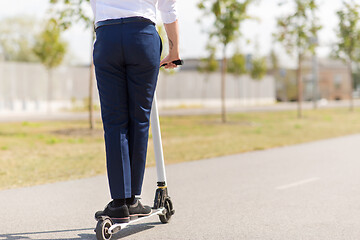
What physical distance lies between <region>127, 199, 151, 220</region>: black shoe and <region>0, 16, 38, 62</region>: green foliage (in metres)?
47.5

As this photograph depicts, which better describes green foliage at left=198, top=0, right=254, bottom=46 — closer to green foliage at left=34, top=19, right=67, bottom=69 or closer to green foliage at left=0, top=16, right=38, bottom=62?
green foliage at left=34, top=19, right=67, bottom=69

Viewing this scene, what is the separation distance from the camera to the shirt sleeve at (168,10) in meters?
3.80

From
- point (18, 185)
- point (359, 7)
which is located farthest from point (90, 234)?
point (359, 7)

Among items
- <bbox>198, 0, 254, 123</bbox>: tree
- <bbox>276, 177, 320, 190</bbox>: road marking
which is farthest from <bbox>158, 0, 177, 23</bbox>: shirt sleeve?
<bbox>198, 0, 254, 123</bbox>: tree

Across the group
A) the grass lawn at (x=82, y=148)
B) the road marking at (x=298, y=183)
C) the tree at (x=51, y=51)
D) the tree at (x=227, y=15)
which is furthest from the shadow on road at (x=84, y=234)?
the tree at (x=51, y=51)

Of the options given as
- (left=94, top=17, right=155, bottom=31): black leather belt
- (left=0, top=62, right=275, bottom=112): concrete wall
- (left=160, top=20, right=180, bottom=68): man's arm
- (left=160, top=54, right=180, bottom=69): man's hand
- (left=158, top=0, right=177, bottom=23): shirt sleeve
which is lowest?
(left=0, top=62, right=275, bottom=112): concrete wall

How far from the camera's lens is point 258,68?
51219 millimetres

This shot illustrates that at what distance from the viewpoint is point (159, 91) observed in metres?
40.0

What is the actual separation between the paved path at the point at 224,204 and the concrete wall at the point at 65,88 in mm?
22937

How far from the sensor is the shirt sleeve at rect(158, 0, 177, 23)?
3802 mm

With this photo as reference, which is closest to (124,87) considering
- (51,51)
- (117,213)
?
(117,213)

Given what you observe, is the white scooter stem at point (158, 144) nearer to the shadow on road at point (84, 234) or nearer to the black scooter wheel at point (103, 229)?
the shadow on road at point (84, 234)

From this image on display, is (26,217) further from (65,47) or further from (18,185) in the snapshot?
(65,47)

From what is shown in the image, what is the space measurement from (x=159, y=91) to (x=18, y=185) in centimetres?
3371
